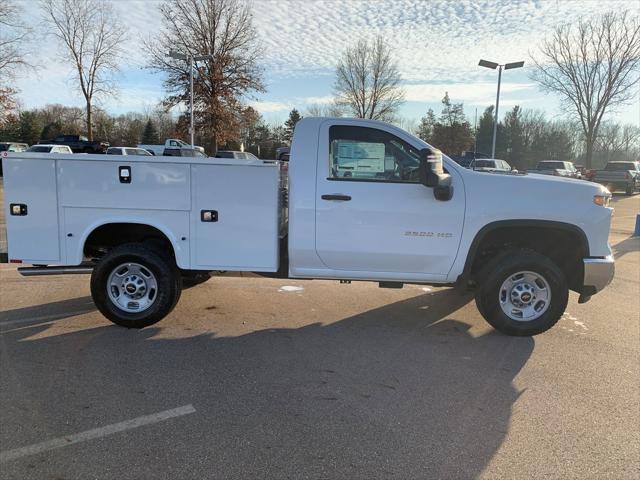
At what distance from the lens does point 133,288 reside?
17.1 ft

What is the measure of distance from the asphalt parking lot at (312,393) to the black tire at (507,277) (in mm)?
168

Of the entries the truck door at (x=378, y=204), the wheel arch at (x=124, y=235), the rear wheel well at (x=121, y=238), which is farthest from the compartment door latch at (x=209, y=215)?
the truck door at (x=378, y=204)

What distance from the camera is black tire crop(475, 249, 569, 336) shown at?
16.5ft

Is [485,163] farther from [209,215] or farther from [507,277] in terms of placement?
[209,215]

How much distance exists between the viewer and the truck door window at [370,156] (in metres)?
4.97

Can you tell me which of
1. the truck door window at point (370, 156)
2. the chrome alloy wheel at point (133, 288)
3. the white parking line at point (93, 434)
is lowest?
the white parking line at point (93, 434)

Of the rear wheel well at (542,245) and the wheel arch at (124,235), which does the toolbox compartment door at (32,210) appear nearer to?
the wheel arch at (124,235)

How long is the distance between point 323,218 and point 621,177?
32877mm

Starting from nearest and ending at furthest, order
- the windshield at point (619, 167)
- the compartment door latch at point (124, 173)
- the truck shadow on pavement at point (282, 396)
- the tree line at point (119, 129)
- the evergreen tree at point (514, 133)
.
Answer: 1. the truck shadow on pavement at point (282, 396)
2. the compartment door latch at point (124, 173)
3. the windshield at point (619, 167)
4. the tree line at point (119, 129)
5. the evergreen tree at point (514, 133)

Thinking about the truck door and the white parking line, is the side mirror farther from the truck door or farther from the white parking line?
the white parking line

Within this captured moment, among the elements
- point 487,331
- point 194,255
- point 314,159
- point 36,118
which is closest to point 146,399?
point 194,255

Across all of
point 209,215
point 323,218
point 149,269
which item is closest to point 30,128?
point 149,269

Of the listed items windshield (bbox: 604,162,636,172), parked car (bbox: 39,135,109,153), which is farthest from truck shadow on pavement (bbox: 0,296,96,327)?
windshield (bbox: 604,162,636,172)

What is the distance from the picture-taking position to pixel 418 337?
5172mm
